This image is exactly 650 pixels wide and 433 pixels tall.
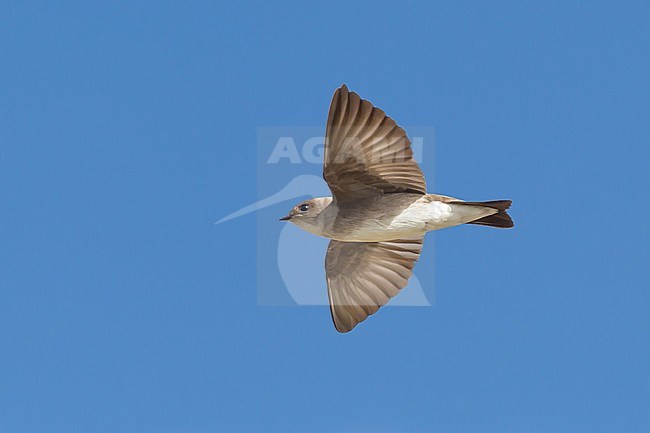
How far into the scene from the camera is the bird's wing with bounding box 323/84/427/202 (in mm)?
11117

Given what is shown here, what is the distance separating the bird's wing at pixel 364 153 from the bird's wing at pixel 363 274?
145 cm

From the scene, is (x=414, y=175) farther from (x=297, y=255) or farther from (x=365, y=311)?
(x=297, y=255)

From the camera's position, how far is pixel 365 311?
13.3m

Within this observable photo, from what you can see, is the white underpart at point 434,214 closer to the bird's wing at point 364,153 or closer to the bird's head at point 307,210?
the bird's wing at point 364,153

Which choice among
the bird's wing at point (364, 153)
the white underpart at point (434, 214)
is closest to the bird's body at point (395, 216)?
the white underpart at point (434, 214)

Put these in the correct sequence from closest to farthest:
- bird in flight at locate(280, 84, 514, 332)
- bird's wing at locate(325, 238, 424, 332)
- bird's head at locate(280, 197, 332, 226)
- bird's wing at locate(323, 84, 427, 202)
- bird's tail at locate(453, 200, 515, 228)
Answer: bird's wing at locate(323, 84, 427, 202) < bird in flight at locate(280, 84, 514, 332) < bird's tail at locate(453, 200, 515, 228) < bird's head at locate(280, 197, 332, 226) < bird's wing at locate(325, 238, 424, 332)

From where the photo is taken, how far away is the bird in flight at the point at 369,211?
11.3m

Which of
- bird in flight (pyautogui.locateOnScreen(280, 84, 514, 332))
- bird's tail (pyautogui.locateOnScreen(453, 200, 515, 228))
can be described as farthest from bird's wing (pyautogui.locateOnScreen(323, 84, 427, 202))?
bird's tail (pyautogui.locateOnScreen(453, 200, 515, 228))

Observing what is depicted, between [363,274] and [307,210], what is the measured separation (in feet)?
4.44

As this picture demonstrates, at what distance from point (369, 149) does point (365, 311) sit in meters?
2.62

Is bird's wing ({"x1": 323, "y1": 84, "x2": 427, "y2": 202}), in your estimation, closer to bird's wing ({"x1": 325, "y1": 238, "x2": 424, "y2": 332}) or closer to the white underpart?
the white underpart

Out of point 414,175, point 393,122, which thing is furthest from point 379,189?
point 393,122

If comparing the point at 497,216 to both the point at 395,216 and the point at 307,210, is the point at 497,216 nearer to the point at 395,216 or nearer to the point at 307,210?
the point at 395,216

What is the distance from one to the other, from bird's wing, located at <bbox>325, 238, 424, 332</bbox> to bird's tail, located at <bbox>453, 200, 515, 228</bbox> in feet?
3.64
